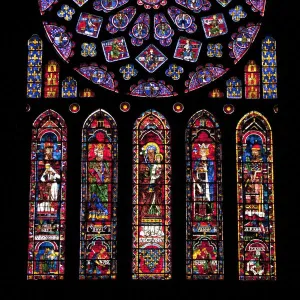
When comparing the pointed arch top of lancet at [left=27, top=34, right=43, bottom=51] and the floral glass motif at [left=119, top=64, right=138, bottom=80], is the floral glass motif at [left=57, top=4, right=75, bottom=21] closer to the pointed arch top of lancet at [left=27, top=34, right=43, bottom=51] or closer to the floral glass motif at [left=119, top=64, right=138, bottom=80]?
the pointed arch top of lancet at [left=27, top=34, right=43, bottom=51]

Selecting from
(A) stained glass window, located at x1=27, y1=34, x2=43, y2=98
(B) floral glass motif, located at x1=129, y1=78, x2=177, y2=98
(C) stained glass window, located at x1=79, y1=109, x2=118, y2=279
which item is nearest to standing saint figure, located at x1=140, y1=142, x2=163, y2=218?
(C) stained glass window, located at x1=79, y1=109, x2=118, y2=279

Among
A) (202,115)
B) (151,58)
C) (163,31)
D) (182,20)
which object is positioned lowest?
(202,115)

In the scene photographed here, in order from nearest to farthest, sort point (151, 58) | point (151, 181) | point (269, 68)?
point (151, 181) → point (269, 68) → point (151, 58)

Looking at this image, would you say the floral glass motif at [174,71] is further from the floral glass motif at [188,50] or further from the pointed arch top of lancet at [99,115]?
the pointed arch top of lancet at [99,115]

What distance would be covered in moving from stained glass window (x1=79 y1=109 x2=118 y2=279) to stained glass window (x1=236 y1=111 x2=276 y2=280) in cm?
240

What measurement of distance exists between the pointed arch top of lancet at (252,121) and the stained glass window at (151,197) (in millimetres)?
1436

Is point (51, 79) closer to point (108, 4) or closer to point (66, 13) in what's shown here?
point (66, 13)

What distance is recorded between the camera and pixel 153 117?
2233 centimetres

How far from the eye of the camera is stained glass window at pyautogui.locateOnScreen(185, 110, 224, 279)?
2144 centimetres

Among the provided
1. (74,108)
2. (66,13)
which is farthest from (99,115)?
(66,13)

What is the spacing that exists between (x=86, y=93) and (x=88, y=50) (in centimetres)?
93

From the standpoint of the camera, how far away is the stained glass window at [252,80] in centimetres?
2241
